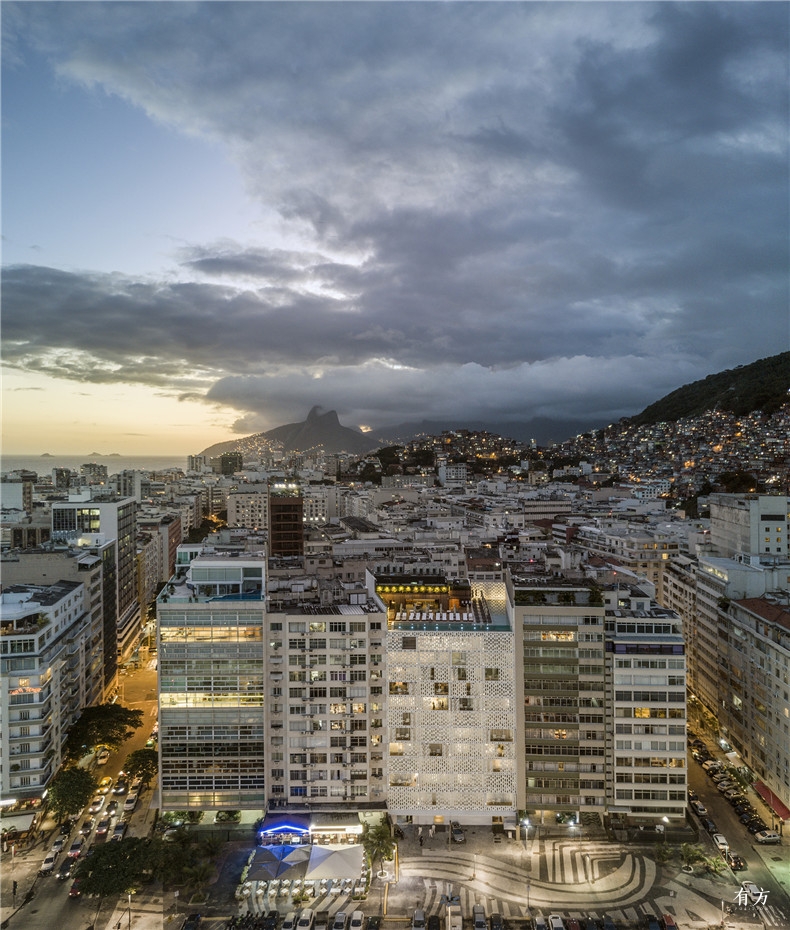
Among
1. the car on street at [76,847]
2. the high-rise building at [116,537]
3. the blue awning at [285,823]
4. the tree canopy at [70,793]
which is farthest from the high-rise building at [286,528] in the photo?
the blue awning at [285,823]

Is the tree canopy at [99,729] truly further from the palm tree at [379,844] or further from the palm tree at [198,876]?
the palm tree at [379,844]

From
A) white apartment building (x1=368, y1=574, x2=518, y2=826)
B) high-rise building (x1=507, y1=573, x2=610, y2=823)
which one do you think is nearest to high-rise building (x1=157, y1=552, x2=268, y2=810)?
white apartment building (x1=368, y1=574, x2=518, y2=826)

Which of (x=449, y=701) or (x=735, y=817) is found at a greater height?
(x=449, y=701)

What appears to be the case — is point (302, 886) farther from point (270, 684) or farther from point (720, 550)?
point (720, 550)

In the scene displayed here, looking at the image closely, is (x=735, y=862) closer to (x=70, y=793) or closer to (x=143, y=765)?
(x=143, y=765)

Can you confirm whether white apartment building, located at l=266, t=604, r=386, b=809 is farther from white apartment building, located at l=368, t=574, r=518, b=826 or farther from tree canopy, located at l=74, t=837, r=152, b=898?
tree canopy, located at l=74, t=837, r=152, b=898

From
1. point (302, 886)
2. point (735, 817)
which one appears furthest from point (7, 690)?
point (735, 817)
